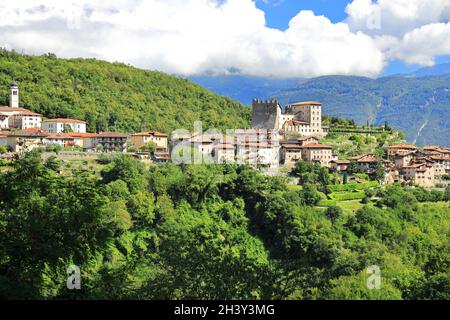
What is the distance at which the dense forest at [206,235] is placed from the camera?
9602 millimetres

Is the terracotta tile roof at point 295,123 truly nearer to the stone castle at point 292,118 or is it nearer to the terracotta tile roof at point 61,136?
the stone castle at point 292,118

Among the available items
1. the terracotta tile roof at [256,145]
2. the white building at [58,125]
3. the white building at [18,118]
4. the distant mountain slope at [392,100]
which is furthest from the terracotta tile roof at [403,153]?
the distant mountain slope at [392,100]

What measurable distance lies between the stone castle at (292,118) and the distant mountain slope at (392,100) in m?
91.2

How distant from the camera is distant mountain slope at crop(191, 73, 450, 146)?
154 m

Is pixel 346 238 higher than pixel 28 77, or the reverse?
pixel 28 77

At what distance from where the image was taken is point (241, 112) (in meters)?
79.3

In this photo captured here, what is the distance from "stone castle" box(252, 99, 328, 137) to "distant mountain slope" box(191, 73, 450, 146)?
91.2 metres

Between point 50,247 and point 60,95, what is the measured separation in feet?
180

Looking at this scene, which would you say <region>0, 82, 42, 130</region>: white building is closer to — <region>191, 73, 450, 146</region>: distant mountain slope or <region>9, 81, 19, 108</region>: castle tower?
<region>9, 81, 19, 108</region>: castle tower

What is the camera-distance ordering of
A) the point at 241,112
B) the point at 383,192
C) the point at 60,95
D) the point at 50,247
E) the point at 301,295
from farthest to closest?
the point at 241,112 < the point at 60,95 < the point at 383,192 < the point at 301,295 < the point at 50,247

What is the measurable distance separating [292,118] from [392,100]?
12916 centimetres

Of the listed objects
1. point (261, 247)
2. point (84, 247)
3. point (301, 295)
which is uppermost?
point (84, 247)

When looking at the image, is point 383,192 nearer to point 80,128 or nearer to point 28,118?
point 80,128
